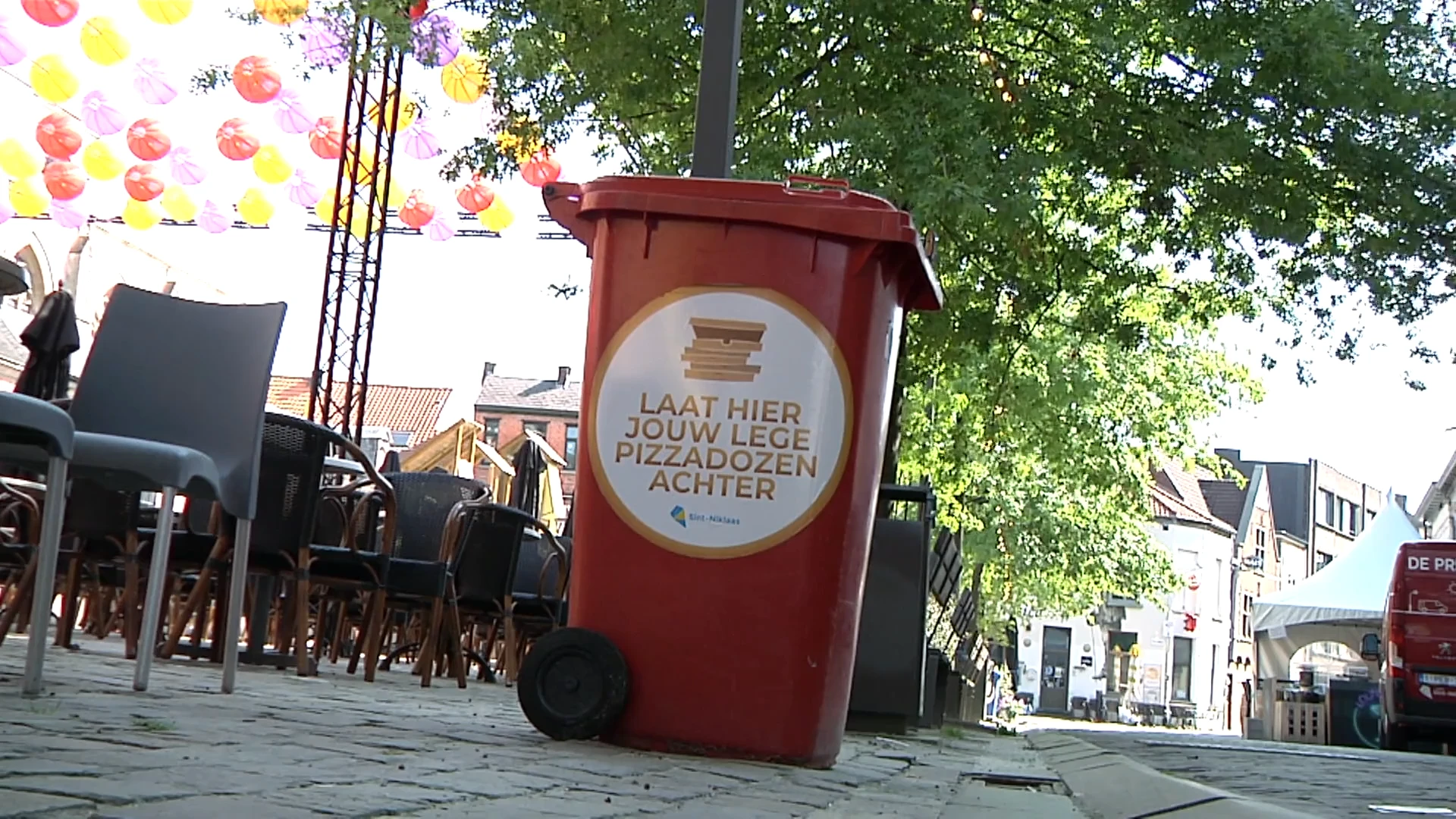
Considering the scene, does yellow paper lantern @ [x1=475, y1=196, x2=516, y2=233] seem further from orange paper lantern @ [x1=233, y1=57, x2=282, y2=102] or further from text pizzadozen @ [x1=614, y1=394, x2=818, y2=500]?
text pizzadozen @ [x1=614, y1=394, x2=818, y2=500]

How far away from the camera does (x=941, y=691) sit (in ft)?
40.8

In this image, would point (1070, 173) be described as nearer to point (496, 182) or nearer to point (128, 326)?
point (496, 182)

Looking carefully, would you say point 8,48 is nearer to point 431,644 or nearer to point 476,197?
point 476,197

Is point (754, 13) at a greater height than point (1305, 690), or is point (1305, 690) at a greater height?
point (754, 13)

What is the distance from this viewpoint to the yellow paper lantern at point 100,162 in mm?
16766

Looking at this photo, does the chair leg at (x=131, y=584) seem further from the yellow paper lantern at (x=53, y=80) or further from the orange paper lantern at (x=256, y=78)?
the yellow paper lantern at (x=53, y=80)

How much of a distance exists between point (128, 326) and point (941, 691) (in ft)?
26.9

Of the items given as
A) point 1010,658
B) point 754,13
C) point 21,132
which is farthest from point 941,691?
point 1010,658

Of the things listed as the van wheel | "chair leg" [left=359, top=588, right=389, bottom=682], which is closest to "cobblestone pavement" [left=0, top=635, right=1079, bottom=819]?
"chair leg" [left=359, top=588, right=389, bottom=682]

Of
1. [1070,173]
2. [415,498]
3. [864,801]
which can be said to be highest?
[1070,173]

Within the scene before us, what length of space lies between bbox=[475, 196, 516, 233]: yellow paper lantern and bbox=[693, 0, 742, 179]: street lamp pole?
11.4 m

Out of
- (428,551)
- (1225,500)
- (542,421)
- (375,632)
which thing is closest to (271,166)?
(428,551)

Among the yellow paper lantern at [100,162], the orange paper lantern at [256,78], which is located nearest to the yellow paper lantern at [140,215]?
the yellow paper lantern at [100,162]

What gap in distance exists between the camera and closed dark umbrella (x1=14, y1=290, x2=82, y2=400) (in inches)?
436
